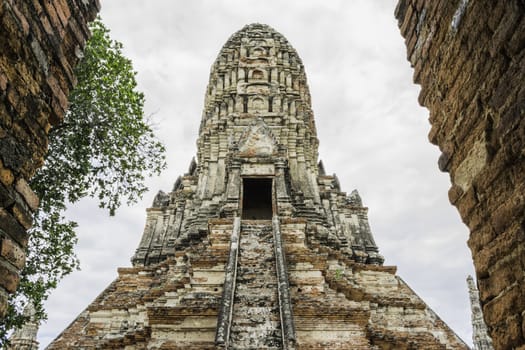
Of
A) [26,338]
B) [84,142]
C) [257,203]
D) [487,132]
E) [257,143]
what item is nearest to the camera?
[487,132]

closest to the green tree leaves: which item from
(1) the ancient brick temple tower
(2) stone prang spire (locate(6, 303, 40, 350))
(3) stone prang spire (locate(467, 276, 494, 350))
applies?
(1) the ancient brick temple tower

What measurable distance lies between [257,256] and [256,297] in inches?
70.8

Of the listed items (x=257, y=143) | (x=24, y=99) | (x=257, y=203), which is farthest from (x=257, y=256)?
(x=24, y=99)

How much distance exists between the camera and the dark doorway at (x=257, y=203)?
17281mm

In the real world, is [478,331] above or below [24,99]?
above

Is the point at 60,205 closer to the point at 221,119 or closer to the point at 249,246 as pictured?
the point at 249,246

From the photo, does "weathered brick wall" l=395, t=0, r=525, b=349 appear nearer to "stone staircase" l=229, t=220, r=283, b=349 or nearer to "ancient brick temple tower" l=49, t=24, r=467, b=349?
"ancient brick temple tower" l=49, t=24, r=467, b=349

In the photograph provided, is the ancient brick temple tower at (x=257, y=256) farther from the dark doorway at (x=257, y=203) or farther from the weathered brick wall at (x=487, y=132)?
the weathered brick wall at (x=487, y=132)

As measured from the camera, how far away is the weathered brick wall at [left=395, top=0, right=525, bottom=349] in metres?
2.40

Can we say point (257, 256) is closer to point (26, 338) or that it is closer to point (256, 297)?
point (256, 297)

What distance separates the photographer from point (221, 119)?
20172 mm

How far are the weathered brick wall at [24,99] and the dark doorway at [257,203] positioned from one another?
13837 mm

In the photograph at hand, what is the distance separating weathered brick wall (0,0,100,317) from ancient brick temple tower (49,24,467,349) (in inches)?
171

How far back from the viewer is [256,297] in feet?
27.6
